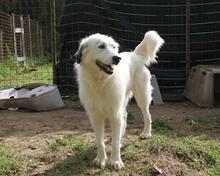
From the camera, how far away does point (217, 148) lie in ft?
16.1

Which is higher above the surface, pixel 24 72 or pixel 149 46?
pixel 149 46

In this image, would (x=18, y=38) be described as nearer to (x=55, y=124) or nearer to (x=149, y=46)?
(x=55, y=124)

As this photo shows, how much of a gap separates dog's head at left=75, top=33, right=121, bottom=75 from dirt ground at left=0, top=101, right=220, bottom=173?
1200 mm

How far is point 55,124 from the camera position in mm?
6156

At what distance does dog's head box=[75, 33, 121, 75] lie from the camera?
4129mm

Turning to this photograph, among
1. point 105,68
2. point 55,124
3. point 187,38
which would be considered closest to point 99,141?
point 105,68

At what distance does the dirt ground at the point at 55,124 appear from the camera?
17.1 feet

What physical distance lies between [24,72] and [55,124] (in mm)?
7579

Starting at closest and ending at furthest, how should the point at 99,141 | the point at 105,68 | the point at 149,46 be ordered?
the point at 105,68
the point at 99,141
the point at 149,46

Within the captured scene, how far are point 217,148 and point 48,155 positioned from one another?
1952 mm

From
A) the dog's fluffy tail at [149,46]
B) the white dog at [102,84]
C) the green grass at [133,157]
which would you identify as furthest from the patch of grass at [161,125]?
the white dog at [102,84]

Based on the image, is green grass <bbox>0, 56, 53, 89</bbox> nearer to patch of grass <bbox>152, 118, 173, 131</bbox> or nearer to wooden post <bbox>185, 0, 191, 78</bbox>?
wooden post <bbox>185, 0, 191, 78</bbox>

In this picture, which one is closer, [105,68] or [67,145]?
[105,68]

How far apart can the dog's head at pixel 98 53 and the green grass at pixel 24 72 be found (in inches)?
227
